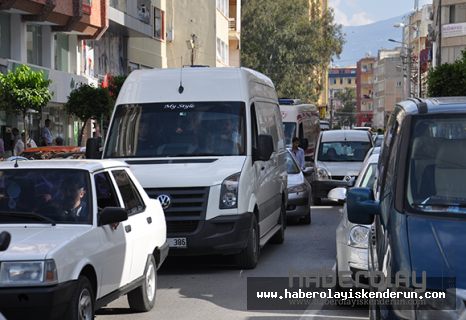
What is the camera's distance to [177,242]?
38.0 feet

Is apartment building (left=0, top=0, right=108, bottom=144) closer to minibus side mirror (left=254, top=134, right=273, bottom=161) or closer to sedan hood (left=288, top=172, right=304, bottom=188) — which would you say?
sedan hood (left=288, top=172, right=304, bottom=188)

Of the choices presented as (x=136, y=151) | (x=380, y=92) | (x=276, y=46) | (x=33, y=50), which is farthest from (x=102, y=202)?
(x=380, y=92)

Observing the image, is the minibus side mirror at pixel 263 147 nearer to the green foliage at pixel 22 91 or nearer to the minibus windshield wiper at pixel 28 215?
the minibus windshield wiper at pixel 28 215

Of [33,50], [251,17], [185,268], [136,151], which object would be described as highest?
[251,17]

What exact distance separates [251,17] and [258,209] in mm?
62007

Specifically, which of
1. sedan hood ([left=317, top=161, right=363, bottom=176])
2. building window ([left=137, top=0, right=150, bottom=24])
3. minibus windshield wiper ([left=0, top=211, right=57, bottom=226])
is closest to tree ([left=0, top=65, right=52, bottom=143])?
sedan hood ([left=317, top=161, right=363, bottom=176])

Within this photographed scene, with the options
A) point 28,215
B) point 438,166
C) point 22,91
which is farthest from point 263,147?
point 22,91

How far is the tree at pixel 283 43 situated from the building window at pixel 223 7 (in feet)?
6.94

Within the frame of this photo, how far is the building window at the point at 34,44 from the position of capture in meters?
34.8

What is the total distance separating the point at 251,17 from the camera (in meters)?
73.4

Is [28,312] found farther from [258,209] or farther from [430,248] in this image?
[258,209]

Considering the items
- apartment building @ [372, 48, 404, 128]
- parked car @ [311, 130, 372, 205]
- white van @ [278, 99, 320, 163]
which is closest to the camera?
parked car @ [311, 130, 372, 205]

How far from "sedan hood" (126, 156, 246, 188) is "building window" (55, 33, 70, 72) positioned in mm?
26756

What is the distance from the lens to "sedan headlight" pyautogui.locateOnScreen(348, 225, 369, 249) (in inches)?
359
